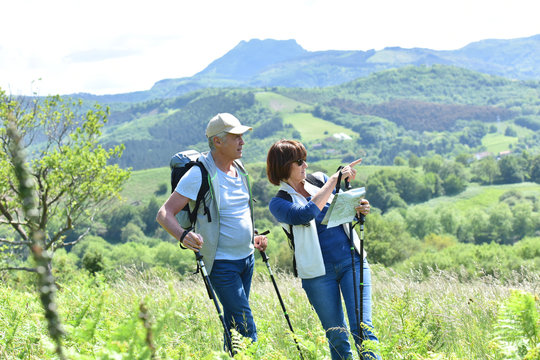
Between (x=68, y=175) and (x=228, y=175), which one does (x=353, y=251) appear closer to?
(x=228, y=175)

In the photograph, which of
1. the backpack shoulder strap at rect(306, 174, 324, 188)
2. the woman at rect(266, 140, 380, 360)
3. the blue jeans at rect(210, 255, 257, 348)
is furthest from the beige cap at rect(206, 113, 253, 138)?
the blue jeans at rect(210, 255, 257, 348)

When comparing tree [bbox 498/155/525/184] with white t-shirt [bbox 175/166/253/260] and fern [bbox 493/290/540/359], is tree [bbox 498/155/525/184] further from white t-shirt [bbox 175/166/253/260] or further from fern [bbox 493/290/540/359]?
fern [bbox 493/290/540/359]

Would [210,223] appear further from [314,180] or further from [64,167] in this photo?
[64,167]

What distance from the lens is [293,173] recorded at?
13.6 feet

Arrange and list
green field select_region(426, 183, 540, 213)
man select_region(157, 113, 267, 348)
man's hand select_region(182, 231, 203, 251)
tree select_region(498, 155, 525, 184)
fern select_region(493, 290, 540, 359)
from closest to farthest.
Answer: fern select_region(493, 290, 540, 359)
man's hand select_region(182, 231, 203, 251)
man select_region(157, 113, 267, 348)
green field select_region(426, 183, 540, 213)
tree select_region(498, 155, 525, 184)

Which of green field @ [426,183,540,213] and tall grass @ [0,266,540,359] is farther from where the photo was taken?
green field @ [426,183,540,213]

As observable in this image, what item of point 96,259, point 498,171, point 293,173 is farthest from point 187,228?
point 498,171

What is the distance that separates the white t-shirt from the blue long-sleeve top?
29cm

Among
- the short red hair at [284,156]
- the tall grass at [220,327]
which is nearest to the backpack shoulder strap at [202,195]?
the short red hair at [284,156]

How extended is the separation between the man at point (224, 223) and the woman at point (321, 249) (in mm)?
343

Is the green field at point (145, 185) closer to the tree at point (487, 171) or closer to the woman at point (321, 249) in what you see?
the tree at point (487, 171)

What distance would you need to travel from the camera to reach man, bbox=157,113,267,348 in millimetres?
4027

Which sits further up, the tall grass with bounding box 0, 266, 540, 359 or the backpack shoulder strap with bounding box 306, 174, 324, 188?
the backpack shoulder strap with bounding box 306, 174, 324, 188

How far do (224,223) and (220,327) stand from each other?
135cm
